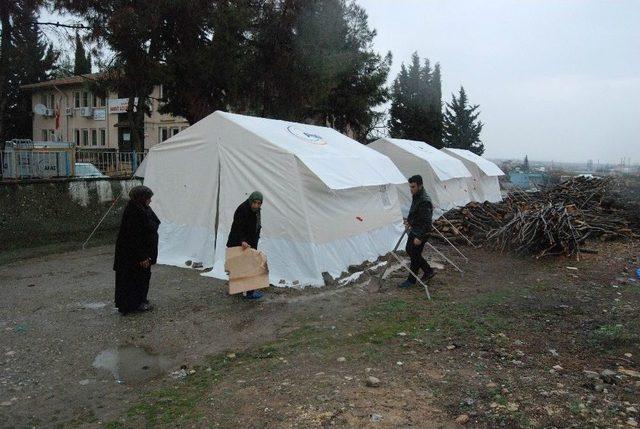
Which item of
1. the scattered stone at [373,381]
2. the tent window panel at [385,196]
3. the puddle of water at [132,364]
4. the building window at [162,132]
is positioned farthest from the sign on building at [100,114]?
the scattered stone at [373,381]

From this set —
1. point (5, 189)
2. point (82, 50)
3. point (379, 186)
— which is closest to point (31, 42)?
point (82, 50)

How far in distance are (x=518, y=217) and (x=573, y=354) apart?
6787 mm

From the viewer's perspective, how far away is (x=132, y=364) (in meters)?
4.82

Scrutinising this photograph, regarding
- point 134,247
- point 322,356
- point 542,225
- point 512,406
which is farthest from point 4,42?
point 512,406

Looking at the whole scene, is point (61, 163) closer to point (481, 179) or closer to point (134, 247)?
point (134, 247)

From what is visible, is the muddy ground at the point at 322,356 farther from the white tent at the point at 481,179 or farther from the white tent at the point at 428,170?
the white tent at the point at 481,179

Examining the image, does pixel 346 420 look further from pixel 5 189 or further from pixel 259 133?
pixel 5 189

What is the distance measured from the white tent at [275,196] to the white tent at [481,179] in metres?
10.9

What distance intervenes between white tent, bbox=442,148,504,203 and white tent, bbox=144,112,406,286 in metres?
10.9

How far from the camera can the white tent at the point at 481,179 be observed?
2017 centimetres

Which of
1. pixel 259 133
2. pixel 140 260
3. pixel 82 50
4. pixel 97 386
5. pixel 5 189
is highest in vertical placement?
pixel 82 50

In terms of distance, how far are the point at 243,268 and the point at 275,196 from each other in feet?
5.46

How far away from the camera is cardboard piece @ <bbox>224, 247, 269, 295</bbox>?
6.63 m

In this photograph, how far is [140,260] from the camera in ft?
20.1
